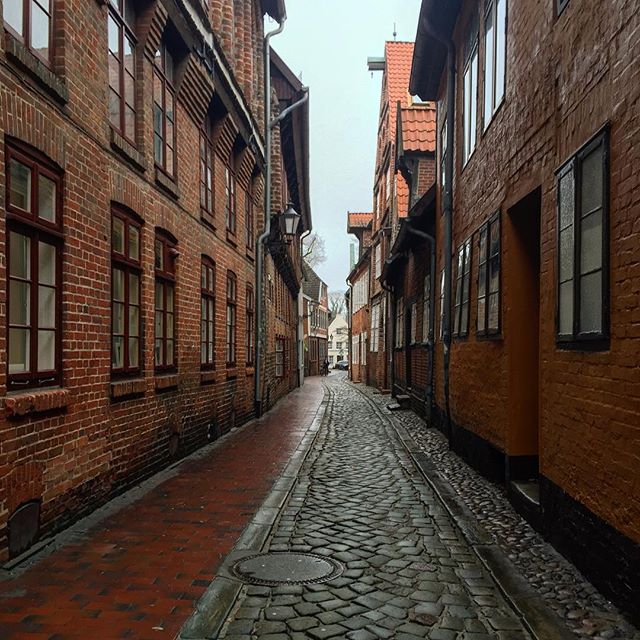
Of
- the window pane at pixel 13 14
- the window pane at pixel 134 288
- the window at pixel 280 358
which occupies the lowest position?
the window at pixel 280 358

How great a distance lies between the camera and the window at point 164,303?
8.59 meters

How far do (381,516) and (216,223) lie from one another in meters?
6.67

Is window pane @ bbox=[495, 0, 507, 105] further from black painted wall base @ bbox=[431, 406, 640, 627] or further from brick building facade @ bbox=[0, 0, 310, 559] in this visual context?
black painted wall base @ bbox=[431, 406, 640, 627]

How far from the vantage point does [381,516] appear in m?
6.43

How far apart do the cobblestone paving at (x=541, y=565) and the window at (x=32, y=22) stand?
205 inches

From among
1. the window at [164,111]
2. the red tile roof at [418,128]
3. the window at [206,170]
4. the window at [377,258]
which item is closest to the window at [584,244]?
the window at [164,111]

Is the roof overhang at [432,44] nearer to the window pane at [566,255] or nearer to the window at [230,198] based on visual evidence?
the window at [230,198]

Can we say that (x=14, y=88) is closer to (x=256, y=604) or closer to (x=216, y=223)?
(x=256, y=604)

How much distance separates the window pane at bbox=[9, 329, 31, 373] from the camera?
5035mm

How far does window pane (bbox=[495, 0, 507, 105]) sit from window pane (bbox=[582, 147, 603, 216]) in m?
3.24

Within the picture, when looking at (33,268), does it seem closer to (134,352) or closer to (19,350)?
(19,350)

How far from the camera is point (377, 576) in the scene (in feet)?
15.5

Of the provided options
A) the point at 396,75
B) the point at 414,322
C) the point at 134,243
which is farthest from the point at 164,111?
the point at 396,75

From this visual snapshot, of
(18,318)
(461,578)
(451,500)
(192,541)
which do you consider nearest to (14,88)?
(18,318)
